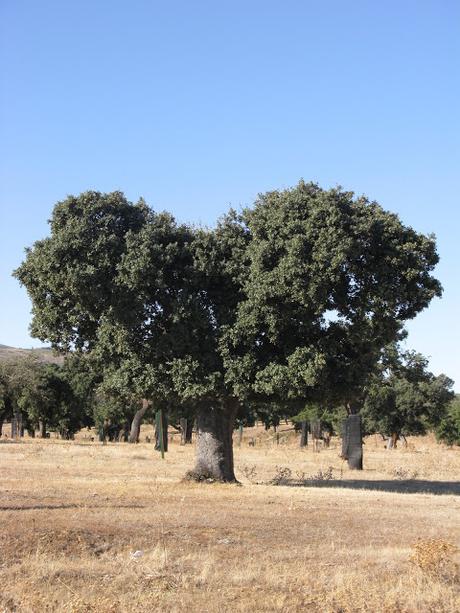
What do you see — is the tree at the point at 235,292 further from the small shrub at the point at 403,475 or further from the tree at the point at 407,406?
the tree at the point at 407,406

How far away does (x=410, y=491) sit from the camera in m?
26.4

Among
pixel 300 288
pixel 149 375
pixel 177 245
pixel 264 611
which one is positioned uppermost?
pixel 177 245

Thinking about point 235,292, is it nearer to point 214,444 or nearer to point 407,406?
point 214,444

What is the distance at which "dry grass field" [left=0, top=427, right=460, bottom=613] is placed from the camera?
8906 mm

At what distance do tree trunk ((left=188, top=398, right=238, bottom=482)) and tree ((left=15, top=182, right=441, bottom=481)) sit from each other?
2.25 feet

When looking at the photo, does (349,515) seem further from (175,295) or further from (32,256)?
(32,256)

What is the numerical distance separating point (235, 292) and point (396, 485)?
1170 cm

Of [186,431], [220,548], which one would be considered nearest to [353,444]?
[220,548]

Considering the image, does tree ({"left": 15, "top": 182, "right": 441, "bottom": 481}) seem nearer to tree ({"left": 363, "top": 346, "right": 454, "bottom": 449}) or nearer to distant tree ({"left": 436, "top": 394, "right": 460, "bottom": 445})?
tree ({"left": 363, "top": 346, "right": 454, "bottom": 449})

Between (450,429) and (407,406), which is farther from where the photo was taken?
(450,429)

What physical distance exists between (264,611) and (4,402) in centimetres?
6526

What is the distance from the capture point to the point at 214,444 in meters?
24.6

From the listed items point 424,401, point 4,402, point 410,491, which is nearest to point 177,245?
point 410,491

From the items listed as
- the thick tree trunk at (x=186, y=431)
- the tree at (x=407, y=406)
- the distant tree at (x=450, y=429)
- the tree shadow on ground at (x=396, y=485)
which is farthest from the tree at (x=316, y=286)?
the distant tree at (x=450, y=429)
